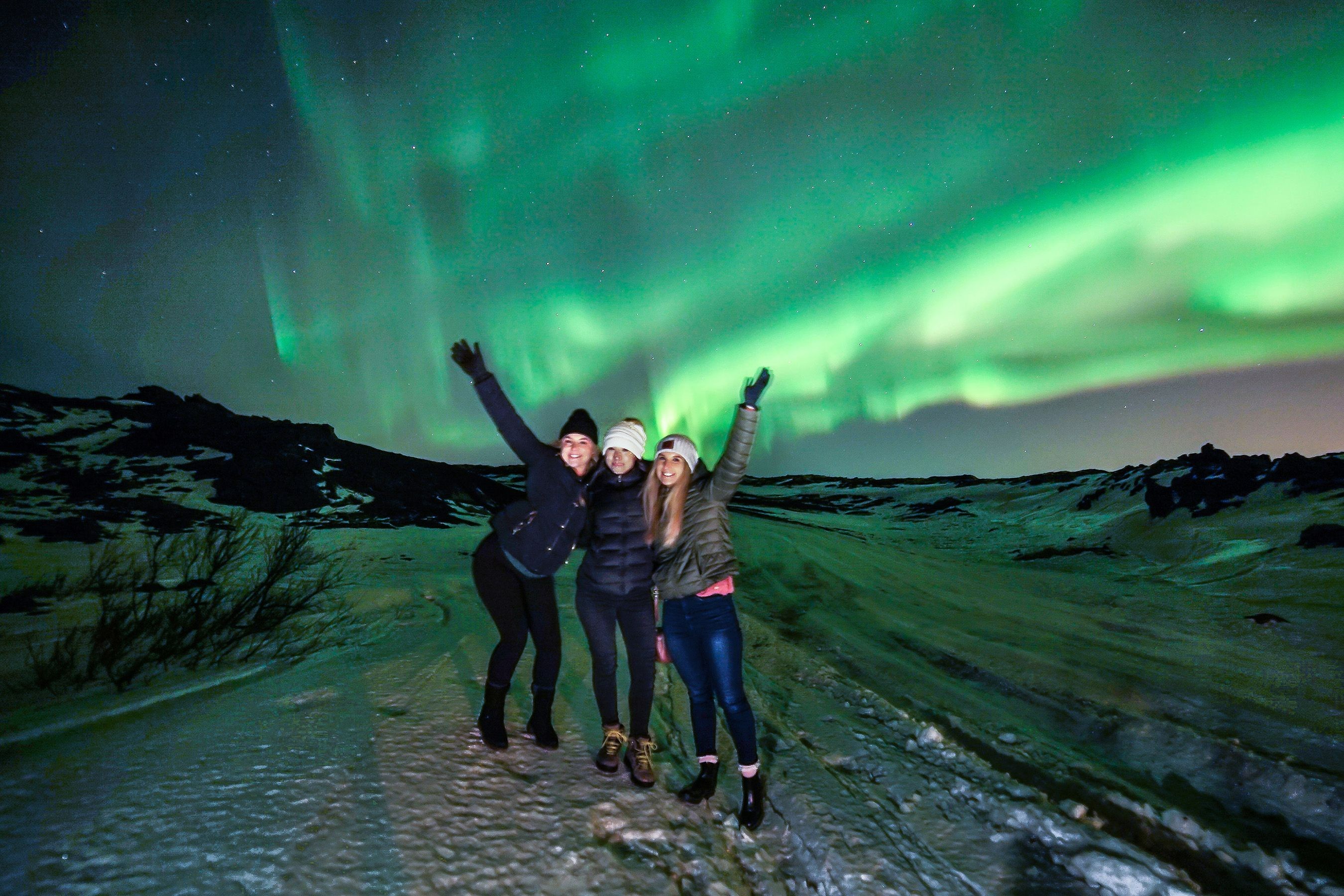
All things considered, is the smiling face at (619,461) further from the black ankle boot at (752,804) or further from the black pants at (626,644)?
the black ankle boot at (752,804)

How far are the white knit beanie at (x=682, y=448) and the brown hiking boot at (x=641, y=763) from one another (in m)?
1.63

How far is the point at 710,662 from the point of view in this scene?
9.64 feet

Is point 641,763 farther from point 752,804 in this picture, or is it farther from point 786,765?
point 786,765

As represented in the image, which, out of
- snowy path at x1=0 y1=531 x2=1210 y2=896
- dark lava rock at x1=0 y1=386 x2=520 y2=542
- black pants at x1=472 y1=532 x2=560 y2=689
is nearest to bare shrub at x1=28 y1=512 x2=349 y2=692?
snowy path at x1=0 y1=531 x2=1210 y2=896

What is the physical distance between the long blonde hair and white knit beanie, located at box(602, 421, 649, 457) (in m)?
0.16

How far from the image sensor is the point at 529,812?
2756mm

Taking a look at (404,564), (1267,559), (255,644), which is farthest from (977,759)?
(1267,559)

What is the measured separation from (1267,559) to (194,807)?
20909 millimetres

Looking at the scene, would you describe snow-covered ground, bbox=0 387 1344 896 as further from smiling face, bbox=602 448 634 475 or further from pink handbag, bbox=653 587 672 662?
smiling face, bbox=602 448 634 475

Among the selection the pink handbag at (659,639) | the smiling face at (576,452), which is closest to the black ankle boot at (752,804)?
the pink handbag at (659,639)

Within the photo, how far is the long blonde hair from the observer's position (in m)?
3.05

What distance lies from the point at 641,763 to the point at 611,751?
8.0 inches

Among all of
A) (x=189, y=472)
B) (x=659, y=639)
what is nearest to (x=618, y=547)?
(x=659, y=639)

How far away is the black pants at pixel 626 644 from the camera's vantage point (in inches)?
121
